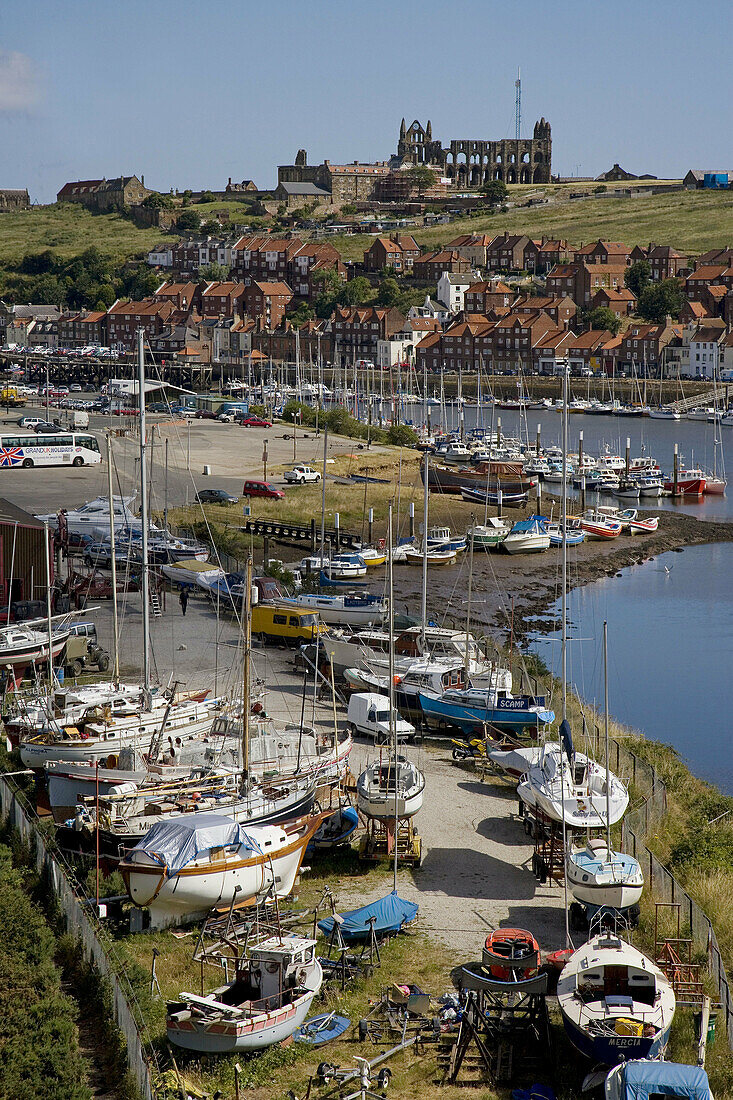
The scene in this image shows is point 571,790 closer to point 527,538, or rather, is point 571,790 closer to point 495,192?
point 527,538

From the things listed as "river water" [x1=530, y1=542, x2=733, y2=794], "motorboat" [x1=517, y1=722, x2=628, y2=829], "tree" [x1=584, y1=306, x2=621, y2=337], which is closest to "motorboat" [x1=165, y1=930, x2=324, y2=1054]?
"motorboat" [x1=517, y1=722, x2=628, y2=829]

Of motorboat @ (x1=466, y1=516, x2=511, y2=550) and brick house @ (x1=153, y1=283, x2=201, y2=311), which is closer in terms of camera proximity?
motorboat @ (x1=466, y1=516, x2=511, y2=550)

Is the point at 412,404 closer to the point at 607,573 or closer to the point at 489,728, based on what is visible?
the point at 607,573

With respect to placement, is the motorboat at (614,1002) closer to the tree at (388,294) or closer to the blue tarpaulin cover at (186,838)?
the blue tarpaulin cover at (186,838)

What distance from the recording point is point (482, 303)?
4294 inches

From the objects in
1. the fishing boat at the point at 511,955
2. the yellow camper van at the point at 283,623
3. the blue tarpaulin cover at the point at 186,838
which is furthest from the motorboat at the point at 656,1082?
the yellow camper van at the point at 283,623

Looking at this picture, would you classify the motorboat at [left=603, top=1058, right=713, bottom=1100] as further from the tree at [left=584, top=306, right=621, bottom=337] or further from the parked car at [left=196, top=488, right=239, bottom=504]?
the tree at [left=584, top=306, right=621, bottom=337]

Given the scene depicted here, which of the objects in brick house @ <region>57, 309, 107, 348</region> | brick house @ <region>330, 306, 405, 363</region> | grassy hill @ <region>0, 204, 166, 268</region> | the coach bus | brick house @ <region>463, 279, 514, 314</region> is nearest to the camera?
the coach bus

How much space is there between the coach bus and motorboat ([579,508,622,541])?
18.7m

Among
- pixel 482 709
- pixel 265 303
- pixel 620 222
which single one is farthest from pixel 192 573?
pixel 620 222

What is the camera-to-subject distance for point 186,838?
44.4ft

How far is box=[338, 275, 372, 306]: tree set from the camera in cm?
11444

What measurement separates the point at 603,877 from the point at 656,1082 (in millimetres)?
3468

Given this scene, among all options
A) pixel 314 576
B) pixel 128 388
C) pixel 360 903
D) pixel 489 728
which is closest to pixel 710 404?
pixel 128 388
